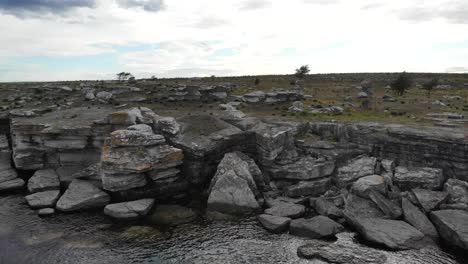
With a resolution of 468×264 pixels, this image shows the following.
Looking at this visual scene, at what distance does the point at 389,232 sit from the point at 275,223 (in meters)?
9.93

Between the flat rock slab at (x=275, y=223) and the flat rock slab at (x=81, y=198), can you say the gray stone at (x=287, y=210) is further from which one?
the flat rock slab at (x=81, y=198)

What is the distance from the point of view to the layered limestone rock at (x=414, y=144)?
1356 inches

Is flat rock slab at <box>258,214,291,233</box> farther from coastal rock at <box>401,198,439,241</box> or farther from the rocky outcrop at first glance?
coastal rock at <box>401,198,439,241</box>

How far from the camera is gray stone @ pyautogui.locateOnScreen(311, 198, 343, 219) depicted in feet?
108

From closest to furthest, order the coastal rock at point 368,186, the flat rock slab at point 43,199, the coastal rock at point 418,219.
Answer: the coastal rock at point 418,219 < the coastal rock at point 368,186 < the flat rock slab at point 43,199

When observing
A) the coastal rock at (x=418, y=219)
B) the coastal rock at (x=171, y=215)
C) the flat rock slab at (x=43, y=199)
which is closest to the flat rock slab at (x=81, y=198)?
the flat rock slab at (x=43, y=199)

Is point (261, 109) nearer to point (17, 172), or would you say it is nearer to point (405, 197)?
point (405, 197)

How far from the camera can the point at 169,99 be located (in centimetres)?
6850

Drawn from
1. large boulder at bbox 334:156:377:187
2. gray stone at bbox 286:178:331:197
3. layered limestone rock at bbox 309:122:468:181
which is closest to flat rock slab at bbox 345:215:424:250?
gray stone at bbox 286:178:331:197

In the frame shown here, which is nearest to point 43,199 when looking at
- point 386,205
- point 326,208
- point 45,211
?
point 45,211

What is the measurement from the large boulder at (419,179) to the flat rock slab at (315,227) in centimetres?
977

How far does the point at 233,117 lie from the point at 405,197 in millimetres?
25512

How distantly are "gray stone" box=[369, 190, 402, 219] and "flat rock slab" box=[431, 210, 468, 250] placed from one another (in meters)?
3.00

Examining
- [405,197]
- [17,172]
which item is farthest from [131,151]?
[405,197]
